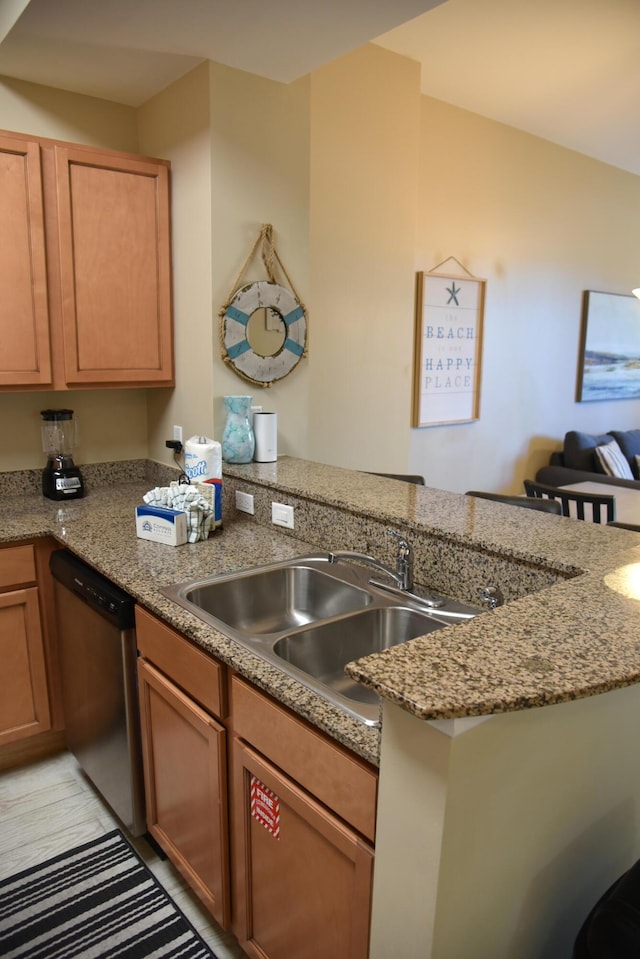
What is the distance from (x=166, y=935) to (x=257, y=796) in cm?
67

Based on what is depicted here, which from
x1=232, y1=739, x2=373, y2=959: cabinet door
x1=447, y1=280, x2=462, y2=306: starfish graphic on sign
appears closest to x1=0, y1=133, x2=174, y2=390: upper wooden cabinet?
x1=232, y1=739, x2=373, y2=959: cabinet door

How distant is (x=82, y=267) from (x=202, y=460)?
857mm

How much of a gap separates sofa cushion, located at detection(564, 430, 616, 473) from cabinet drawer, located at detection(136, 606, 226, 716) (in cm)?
391

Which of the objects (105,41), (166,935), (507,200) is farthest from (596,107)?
(166,935)

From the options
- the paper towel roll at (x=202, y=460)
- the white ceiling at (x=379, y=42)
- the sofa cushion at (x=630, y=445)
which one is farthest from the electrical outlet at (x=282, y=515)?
the sofa cushion at (x=630, y=445)

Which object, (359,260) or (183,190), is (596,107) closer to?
(359,260)

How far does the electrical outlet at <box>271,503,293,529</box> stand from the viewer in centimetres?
221

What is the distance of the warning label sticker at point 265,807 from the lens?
4.44ft

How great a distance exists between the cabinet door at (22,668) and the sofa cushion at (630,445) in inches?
181

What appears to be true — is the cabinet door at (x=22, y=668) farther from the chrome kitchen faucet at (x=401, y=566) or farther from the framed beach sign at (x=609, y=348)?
the framed beach sign at (x=609, y=348)

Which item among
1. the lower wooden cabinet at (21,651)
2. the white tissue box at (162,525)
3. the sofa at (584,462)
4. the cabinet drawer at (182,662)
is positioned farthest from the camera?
the sofa at (584,462)

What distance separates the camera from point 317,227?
9.56ft

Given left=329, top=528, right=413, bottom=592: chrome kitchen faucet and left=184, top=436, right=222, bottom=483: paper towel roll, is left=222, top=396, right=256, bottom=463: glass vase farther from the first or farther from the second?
left=329, top=528, right=413, bottom=592: chrome kitchen faucet

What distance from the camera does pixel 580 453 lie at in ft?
15.9
